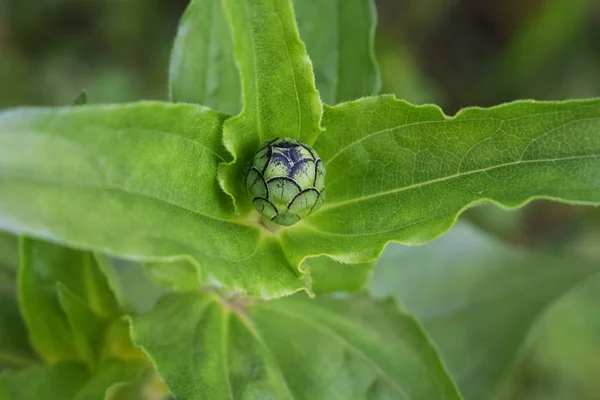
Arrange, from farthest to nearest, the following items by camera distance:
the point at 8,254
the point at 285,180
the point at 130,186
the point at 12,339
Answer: the point at 8,254 < the point at 12,339 < the point at 285,180 < the point at 130,186

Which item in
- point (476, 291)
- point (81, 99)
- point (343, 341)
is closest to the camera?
point (81, 99)

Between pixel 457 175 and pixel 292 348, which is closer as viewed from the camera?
pixel 457 175

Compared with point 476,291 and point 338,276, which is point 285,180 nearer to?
point 338,276

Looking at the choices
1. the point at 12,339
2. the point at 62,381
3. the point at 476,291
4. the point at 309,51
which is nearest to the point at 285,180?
the point at 309,51

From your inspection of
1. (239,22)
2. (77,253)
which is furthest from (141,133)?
(77,253)

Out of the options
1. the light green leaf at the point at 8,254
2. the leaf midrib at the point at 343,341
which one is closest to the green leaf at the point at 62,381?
the leaf midrib at the point at 343,341

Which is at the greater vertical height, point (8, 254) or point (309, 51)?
point (309, 51)
